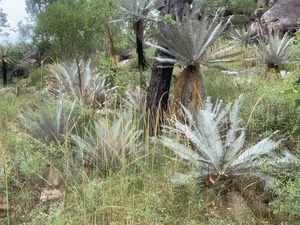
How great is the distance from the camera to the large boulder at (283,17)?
1145 centimetres

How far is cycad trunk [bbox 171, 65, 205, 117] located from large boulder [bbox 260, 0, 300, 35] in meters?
9.07

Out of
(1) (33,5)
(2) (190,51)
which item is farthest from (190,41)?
(1) (33,5)

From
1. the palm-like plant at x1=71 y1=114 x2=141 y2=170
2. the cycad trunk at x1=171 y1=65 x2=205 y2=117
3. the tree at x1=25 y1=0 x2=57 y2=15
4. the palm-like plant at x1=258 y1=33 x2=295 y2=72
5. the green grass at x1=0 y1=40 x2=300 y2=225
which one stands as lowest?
the green grass at x1=0 y1=40 x2=300 y2=225

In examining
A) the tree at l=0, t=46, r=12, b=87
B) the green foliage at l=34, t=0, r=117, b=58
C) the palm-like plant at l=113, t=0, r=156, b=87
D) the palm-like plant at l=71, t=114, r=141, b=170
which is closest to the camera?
the palm-like plant at l=71, t=114, r=141, b=170

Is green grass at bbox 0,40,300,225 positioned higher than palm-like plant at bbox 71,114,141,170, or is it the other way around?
palm-like plant at bbox 71,114,141,170

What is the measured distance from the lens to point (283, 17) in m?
11.8

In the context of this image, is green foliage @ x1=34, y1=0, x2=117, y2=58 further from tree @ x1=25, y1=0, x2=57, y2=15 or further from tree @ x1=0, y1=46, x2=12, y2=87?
tree @ x1=25, y1=0, x2=57, y2=15

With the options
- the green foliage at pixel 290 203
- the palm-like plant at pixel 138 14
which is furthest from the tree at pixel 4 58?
the green foliage at pixel 290 203

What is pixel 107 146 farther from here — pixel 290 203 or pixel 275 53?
pixel 275 53

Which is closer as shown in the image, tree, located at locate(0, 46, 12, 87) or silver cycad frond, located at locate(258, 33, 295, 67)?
silver cycad frond, located at locate(258, 33, 295, 67)

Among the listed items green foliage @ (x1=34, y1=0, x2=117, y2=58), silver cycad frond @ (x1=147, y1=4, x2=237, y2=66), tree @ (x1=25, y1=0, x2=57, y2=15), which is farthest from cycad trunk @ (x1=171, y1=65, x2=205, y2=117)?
tree @ (x1=25, y1=0, x2=57, y2=15)

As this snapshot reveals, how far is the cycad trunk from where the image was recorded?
3549mm

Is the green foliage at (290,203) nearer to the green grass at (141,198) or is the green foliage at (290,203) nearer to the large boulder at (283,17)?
the green grass at (141,198)

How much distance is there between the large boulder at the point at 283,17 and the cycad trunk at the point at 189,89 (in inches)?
357
